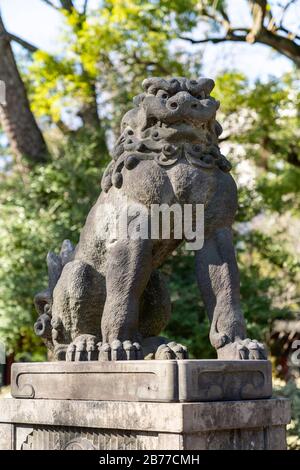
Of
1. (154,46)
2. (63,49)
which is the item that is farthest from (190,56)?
(63,49)

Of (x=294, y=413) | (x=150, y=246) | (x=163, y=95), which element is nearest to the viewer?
(x=150, y=246)

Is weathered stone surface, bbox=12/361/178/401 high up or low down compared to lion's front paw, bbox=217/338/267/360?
down

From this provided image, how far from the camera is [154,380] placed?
3896 mm

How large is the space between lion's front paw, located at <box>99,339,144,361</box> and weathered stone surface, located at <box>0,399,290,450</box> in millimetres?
271

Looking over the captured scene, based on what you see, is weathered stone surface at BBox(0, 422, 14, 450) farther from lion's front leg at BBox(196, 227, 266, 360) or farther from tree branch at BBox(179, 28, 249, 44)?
tree branch at BBox(179, 28, 249, 44)

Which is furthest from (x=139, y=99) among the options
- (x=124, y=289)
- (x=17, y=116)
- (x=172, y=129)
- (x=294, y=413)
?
(x=17, y=116)

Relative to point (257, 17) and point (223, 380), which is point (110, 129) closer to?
point (257, 17)

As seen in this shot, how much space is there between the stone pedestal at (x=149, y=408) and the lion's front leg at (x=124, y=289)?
Result: 236 mm

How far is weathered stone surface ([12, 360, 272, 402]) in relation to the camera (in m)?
3.82

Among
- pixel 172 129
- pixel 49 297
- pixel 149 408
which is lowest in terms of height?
pixel 149 408

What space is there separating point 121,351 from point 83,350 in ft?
1.14

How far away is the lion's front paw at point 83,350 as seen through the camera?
4.41 meters

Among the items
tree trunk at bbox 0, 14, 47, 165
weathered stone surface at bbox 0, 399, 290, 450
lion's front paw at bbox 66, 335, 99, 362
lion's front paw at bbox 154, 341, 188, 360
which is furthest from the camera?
tree trunk at bbox 0, 14, 47, 165

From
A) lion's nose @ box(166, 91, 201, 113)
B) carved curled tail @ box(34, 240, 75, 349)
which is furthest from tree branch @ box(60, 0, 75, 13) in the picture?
lion's nose @ box(166, 91, 201, 113)
